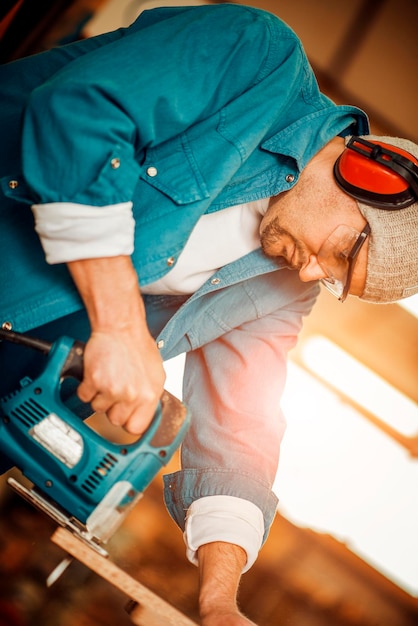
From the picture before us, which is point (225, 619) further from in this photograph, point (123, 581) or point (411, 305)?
point (411, 305)

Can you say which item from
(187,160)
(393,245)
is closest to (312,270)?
(393,245)

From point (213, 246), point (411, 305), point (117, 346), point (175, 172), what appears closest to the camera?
point (117, 346)

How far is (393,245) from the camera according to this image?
1215 millimetres

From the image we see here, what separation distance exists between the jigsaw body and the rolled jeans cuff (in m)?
0.24

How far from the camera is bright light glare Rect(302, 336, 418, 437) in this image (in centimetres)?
317

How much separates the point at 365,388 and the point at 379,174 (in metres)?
2.20

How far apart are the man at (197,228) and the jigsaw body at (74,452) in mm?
54

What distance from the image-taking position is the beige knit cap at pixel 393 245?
1200 millimetres

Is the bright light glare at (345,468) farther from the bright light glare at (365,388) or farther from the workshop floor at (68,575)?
the workshop floor at (68,575)

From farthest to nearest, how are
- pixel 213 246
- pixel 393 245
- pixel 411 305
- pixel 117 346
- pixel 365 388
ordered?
pixel 365 388 < pixel 411 305 < pixel 213 246 < pixel 393 245 < pixel 117 346

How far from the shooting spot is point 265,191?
1.25 meters

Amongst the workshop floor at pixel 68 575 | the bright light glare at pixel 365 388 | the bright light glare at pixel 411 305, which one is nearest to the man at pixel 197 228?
the bright light glare at pixel 411 305

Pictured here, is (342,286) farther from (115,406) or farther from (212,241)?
(115,406)

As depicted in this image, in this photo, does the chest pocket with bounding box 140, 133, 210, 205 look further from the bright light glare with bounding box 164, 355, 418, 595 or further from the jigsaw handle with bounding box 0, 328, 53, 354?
the bright light glare with bounding box 164, 355, 418, 595
